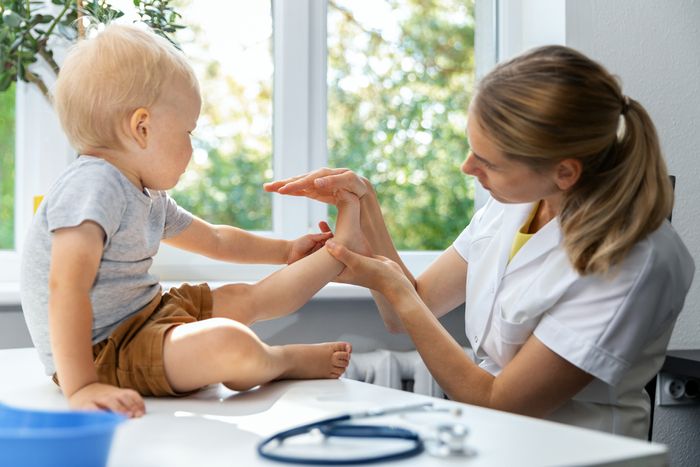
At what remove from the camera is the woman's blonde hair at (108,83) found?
43.5 inches

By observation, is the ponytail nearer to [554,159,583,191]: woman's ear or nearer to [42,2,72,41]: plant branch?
[554,159,583,191]: woman's ear

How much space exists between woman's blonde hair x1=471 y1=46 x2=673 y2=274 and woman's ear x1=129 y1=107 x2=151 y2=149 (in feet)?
1.62

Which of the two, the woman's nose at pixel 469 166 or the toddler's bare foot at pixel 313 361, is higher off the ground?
the woman's nose at pixel 469 166

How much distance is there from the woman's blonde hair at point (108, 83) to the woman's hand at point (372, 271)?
0.39 meters

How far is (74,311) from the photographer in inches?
37.6

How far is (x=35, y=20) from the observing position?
1.76 metres

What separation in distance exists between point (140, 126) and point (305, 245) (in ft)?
1.41

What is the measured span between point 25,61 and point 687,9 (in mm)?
1526

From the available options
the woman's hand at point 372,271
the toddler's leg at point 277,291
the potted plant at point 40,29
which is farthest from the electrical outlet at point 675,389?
the potted plant at point 40,29

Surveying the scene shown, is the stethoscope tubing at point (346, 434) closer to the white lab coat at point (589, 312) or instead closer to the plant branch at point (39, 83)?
the white lab coat at point (589, 312)

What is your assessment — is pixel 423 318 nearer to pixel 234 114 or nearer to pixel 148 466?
pixel 148 466

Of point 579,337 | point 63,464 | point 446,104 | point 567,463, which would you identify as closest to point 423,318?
point 579,337

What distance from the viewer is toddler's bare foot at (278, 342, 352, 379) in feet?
3.53

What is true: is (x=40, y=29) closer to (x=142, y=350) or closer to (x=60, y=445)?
(x=142, y=350)
